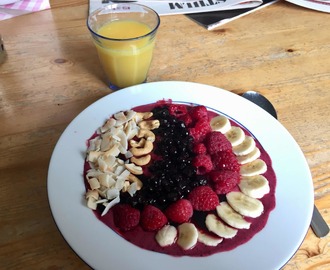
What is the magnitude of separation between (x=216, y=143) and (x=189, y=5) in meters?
0.69

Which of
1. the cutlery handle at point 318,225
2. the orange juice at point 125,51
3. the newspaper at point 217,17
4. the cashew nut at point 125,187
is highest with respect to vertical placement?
the orange juice at point 125,51

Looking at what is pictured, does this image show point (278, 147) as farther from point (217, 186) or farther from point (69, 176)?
point (69, 176)

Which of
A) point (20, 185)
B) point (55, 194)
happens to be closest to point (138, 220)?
point (55, 194)

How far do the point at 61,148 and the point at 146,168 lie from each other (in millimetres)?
173

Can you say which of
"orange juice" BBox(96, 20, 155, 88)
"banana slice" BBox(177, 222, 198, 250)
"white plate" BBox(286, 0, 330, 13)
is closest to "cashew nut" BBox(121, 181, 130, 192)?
"banana slice" BBox(177, 222, 198, 250)

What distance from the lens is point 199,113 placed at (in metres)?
0.86

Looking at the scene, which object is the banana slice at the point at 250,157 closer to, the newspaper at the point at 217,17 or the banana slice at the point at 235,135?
the banana slice at the point at 235,135

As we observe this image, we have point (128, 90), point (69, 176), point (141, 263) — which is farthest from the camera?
point (128, 90)

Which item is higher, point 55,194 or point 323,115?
point 55,194

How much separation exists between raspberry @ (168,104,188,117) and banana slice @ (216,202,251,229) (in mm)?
258

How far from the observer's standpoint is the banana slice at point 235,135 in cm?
82

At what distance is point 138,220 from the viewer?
0.67m

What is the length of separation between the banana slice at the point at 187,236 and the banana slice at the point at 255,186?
133mm

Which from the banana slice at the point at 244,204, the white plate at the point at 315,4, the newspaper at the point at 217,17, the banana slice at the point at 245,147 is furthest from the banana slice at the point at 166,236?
the white plate at the point at 315,4
